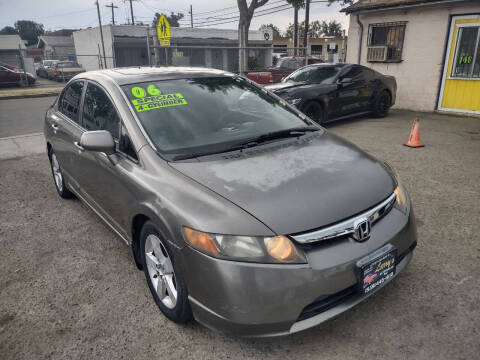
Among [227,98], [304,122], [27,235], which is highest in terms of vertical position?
[227,98]

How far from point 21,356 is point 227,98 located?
243 cm

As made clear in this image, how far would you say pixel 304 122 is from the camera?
3373 millimetres

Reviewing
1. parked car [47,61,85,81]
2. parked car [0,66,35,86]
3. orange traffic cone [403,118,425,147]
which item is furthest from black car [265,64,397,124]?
parked car [47,61,85,81]

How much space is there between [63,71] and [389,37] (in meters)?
22.7

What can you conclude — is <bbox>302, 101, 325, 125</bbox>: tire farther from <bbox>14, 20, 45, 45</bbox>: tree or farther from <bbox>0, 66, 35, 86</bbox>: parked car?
<bbox>14, 20, 45, 45</bbox>: tree

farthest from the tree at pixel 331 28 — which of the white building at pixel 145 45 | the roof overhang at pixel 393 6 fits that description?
the roof overhang at pixel 393 6

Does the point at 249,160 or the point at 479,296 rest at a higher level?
the point at 249,160

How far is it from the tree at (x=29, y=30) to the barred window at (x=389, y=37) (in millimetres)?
108627

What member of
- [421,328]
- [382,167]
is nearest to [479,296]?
[421,328]

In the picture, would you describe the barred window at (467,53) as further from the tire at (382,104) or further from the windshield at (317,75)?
the windshield at (317,75)

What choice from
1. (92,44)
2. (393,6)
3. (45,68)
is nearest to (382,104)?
(393,6)

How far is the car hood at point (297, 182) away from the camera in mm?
2053

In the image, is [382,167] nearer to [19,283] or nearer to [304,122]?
[304,122]

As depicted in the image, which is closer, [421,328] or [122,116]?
[421,328]
